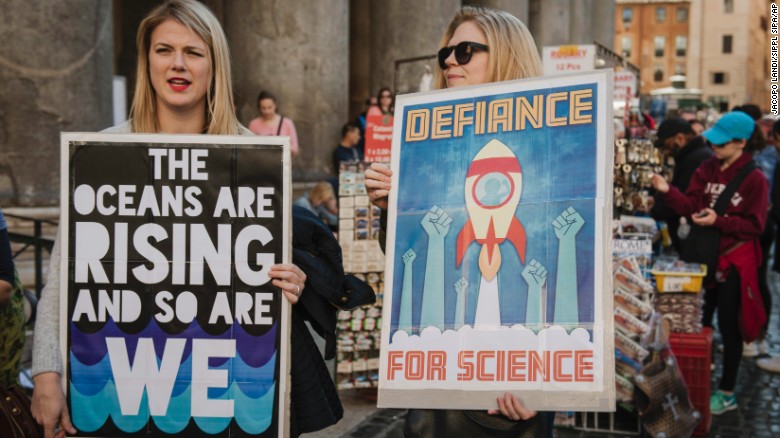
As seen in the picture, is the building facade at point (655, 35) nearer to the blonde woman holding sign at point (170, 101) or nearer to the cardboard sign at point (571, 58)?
the cardboard sign at point (571, 58)

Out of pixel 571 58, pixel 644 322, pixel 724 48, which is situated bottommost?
pixel 644 322

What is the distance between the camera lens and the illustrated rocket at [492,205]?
255 centimetres

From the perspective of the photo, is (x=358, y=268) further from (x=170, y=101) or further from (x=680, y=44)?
(x=680, y=44)

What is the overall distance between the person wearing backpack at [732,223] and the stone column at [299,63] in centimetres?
667

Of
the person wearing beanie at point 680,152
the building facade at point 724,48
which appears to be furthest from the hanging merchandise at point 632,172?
the building facade at point 724,48

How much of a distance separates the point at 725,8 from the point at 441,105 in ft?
372

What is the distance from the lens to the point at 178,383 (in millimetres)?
2633

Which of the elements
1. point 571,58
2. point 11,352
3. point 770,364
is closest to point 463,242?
point 11,352

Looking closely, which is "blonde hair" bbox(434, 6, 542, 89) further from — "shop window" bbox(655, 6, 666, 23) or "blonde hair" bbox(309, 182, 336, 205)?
"shop window" bbox(655, 6, 666, 23)

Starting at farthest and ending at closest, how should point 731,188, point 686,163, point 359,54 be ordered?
point 359,54 → point 686,163 → point 731,188

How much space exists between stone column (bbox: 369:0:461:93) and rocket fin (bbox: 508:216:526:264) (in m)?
13.1

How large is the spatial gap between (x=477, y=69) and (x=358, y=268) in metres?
3.71

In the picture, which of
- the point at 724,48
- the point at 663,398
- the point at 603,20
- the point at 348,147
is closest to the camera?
the point at 663,398

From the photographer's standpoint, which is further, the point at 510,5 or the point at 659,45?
the point at 659,45
